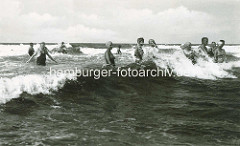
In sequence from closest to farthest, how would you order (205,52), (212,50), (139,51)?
(139,51) < (205,52) < (212,50)

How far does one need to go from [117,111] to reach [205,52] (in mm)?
9928

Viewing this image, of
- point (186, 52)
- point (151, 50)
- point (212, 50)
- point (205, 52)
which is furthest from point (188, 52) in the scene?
point (212, 50)

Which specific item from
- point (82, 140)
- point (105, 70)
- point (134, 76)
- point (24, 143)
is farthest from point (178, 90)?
point (24, 143)

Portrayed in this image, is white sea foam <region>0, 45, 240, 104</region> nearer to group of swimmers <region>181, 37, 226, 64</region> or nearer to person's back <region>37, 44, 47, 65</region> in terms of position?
group of swimmers <region>181, 37, 226, 64</region>

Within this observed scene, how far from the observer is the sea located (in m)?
5.32

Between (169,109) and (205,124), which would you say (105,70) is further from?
(205,124)

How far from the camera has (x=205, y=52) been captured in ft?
52.4

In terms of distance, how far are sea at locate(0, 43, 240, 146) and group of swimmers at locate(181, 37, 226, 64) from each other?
2.84 meters

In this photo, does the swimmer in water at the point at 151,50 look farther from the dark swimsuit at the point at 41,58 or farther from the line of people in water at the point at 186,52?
the dark swimsuit at the point at 41,58

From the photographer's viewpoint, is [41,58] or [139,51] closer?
[139,51]

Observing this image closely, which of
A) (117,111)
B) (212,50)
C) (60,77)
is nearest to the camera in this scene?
(117,111)

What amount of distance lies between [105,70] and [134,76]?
1.21m

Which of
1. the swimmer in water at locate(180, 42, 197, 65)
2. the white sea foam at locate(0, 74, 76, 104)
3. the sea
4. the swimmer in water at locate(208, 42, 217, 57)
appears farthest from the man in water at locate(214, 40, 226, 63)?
the white sea foam at locate(0, 74, 76, 104)

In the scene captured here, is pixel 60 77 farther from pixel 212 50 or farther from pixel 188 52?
pixel 212 50
